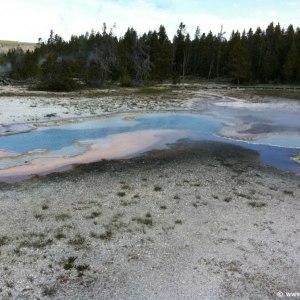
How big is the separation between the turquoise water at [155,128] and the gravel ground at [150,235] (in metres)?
3.42

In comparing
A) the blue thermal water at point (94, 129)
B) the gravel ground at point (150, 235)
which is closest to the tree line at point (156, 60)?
the blue thermal water at point (94, 129)

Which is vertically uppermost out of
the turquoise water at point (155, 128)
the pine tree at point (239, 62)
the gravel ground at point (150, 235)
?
the pine tree at point (239, 62)

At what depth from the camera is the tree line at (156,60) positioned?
2093 inches

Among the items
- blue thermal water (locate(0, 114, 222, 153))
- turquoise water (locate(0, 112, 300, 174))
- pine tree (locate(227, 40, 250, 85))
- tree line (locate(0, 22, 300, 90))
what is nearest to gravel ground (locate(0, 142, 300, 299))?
turquoise water (locate(0, 112, 300, 174))

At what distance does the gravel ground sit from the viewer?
22.5ft

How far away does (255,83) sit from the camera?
68500 millimetres

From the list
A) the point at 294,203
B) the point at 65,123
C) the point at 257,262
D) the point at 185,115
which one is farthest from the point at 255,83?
the point at 257,262

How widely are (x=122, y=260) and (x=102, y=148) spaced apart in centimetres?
1130

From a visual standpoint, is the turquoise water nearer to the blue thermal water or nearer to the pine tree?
the blue thermal water

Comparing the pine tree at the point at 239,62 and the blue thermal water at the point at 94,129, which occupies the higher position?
the pine tree at the point at 239,62

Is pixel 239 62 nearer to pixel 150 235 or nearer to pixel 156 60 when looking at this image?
pixel 156 60

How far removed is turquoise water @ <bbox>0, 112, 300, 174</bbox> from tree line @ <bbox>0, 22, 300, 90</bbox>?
24552 millimetres

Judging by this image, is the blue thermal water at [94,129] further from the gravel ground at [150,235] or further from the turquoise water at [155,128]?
the gravel ground at [150,235]

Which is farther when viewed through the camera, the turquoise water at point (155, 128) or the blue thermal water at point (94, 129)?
the blue thermal water at point (94, 129)
